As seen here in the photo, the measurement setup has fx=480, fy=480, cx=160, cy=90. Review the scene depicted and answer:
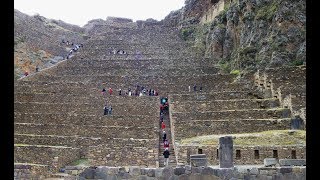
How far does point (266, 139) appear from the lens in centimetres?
2350

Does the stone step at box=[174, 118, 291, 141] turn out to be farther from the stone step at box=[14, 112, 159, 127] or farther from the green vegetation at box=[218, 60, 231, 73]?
the green vegetation at box=[218, 60, 231, 73]

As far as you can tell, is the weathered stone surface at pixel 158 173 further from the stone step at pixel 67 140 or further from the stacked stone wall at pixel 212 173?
the stone step at pixel 67 140

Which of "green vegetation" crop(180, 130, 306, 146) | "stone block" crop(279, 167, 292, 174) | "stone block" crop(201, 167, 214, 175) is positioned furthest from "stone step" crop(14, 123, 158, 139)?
"stone block" crop(279, 167, 292, 174)

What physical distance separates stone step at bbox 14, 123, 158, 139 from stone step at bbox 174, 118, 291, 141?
1.97 metres

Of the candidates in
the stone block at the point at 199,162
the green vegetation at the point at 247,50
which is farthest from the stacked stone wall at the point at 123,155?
the green vegetation at the point at 247,50

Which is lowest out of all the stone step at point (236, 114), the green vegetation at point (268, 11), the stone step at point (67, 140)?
the stone step at point (67, 140)

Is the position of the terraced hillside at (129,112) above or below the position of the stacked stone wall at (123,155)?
above

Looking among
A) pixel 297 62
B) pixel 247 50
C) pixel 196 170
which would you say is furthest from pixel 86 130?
pixel 196 170

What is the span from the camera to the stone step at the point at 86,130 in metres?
28.3

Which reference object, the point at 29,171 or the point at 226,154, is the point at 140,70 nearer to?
the point at 29,171

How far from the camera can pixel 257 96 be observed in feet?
104
